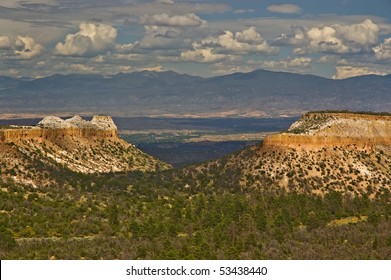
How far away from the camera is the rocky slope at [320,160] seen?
167 meters

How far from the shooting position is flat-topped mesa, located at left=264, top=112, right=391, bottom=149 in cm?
17525

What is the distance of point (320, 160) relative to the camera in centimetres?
17238

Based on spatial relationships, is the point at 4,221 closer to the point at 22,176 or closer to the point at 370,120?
the point at 22,176

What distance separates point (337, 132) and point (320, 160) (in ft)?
32.3

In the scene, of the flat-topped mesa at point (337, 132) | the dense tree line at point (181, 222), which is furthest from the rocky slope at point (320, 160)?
the dense tree line at point (181, 222)

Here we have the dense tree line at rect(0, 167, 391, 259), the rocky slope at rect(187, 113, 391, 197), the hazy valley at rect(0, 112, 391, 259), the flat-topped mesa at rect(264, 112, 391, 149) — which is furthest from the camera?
the flat-topped mesa at rect(264, 112, 391, 149)

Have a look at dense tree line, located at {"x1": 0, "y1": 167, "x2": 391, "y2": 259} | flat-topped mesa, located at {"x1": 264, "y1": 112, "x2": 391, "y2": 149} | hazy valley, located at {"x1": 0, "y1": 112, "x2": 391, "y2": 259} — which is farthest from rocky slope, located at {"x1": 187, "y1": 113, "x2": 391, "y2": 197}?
dense tree line, located at {"x1": 0, "y1": 167, "x2": 391, "y2": 259}

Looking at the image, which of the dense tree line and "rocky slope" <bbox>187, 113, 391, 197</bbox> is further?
"rocky slope" <bbox>187, 113, 391, 197</bbox>

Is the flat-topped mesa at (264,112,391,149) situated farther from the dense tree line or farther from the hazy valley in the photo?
the dense tree line

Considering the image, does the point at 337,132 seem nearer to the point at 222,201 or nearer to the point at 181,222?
the point at 222,201

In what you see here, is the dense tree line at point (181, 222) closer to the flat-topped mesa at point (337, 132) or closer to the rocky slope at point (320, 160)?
the rocky slope at point (320, 160)

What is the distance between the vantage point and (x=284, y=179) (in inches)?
6570

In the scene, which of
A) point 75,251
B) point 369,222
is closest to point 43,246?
point 75,251

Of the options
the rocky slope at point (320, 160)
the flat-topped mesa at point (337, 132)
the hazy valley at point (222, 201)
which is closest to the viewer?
the hazy valley at point (222, 201)
